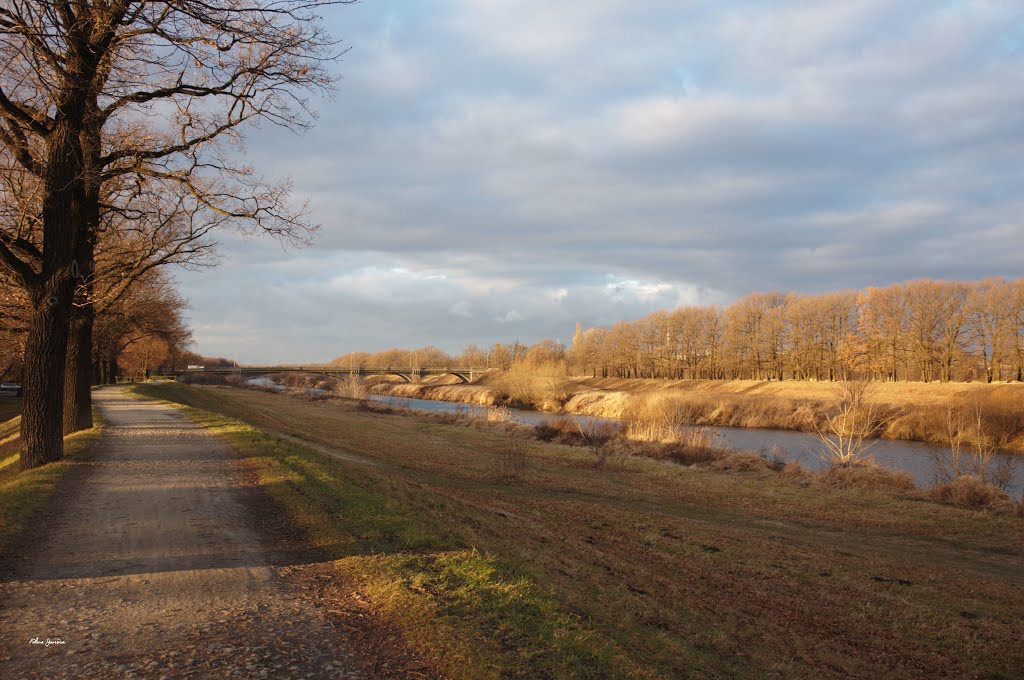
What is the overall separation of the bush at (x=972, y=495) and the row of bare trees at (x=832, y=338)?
7.51 m

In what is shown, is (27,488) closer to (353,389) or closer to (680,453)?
(680,453)

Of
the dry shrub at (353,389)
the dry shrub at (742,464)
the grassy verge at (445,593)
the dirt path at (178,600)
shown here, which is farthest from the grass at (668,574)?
the dry shrub at (353,389)

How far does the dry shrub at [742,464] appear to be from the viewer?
20.0m

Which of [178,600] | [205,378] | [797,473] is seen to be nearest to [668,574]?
[178,600]

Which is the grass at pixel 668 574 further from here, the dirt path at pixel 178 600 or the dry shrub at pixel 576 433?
the dry shrub at pixel 576 433

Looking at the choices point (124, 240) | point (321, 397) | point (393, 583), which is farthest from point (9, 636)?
point (321, 397)

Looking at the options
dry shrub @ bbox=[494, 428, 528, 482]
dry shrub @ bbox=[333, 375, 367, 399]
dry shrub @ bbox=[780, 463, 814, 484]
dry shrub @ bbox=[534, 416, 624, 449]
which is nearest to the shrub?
dry shrub @ bbox=[534, 416, 624, 449]

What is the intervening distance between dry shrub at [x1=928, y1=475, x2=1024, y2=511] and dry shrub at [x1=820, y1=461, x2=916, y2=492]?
108 centimetres

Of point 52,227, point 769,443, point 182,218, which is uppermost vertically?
point 182,218

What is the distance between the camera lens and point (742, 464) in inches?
802

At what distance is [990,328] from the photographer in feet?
163

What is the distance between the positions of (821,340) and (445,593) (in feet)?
226

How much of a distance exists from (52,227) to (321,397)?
153ft

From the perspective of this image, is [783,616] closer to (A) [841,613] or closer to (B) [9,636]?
(A) [841,613]
